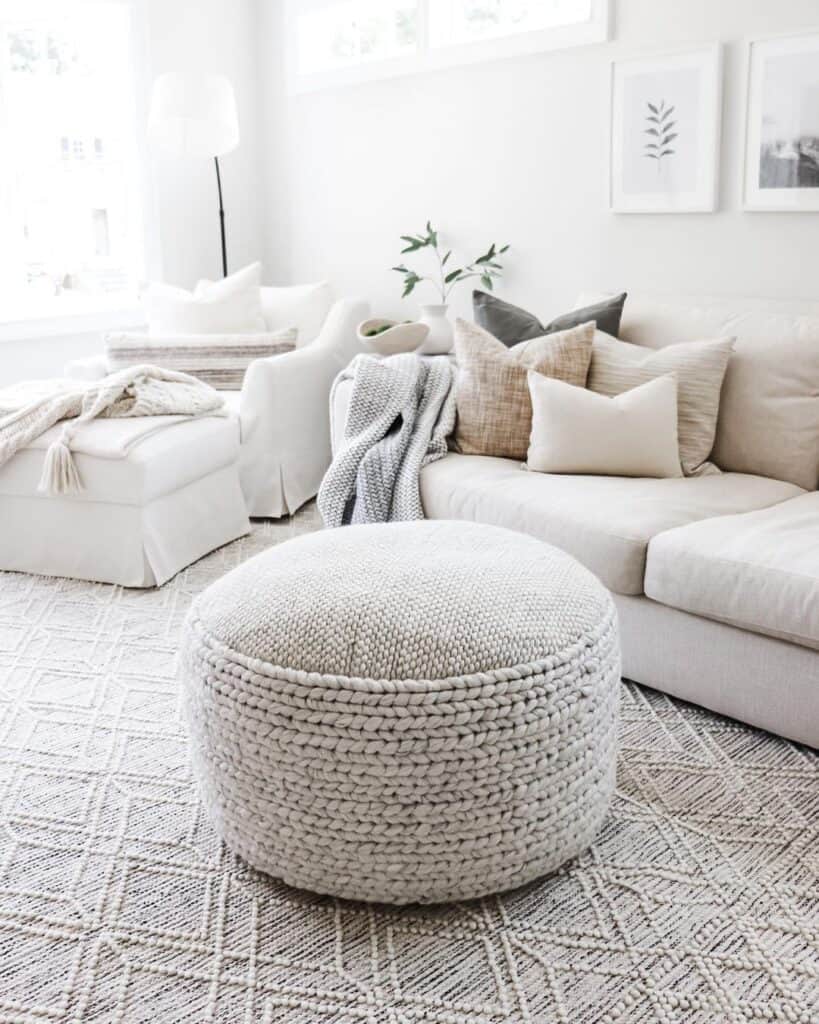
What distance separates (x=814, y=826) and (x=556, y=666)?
65cm

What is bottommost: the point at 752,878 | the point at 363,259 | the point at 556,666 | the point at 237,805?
the point at 752,878

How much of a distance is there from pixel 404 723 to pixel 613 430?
1376 millimetres

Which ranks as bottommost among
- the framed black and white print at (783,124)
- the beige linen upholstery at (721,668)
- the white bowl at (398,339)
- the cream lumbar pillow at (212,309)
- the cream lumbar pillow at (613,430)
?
the beige linen upholstery at (721,668)

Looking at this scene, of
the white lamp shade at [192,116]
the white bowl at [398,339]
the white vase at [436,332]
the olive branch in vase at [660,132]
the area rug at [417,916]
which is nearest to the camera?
the area rug at [417,916]

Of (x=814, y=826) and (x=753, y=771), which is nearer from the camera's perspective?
(x=814, y=826)

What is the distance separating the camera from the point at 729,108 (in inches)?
130

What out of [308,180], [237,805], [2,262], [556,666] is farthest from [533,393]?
[2,262]

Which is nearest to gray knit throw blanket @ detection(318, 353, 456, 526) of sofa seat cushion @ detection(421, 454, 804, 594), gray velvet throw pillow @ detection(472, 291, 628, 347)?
sofa seat cushion @ detection(421, 454, 804, 594)

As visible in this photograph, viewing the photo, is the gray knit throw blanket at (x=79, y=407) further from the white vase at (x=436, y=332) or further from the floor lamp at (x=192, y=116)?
the floor lamp at (x=192, y=116)

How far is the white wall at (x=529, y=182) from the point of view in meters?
3.32

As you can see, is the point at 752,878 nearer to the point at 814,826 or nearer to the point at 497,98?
the point at 814,826

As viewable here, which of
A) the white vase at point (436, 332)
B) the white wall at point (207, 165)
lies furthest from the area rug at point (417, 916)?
the white wall at point (207, 165)

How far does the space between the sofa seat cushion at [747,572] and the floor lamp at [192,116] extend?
2881 millimetres

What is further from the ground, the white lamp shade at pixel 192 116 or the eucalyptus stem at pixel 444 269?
the white lamp shade at pixel 192 116
